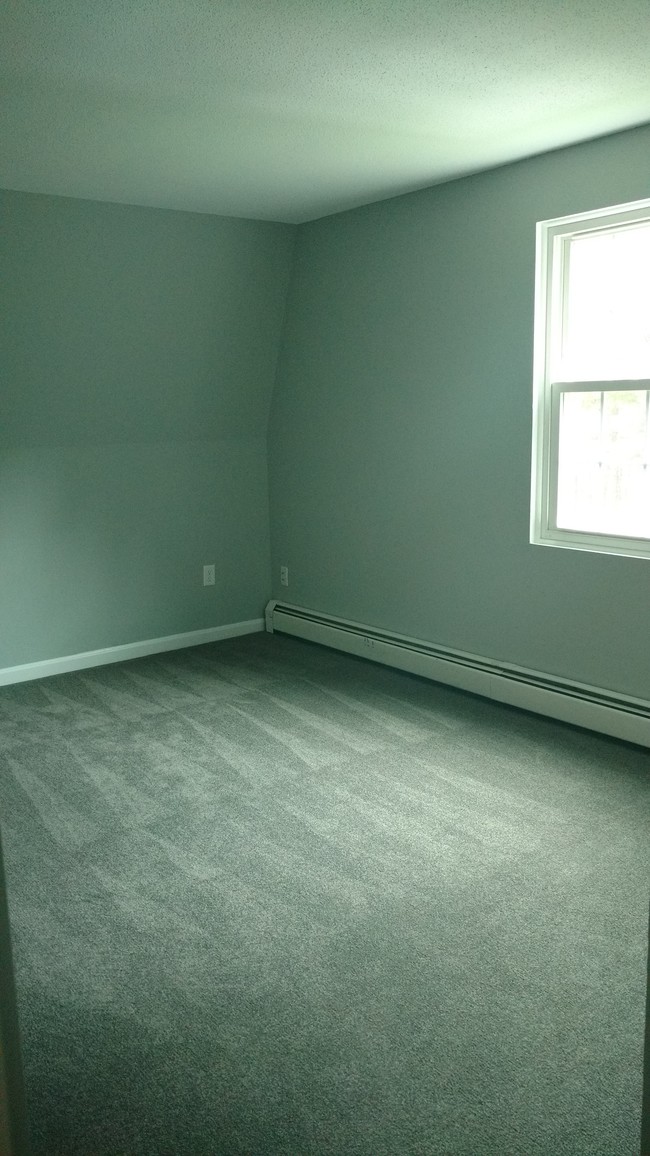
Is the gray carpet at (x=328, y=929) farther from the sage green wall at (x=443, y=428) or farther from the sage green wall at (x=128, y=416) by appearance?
the sage green wall at (x=128, y=416)

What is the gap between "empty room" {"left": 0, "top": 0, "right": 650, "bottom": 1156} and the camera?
2006mm

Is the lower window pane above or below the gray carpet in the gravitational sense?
above

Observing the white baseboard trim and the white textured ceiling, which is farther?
the white baseboard trim

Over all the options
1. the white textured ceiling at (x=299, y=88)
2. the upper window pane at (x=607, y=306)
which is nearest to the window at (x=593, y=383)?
the upper window pane at (x=607, y=306)

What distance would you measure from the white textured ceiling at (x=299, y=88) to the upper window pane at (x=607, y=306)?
42 cm

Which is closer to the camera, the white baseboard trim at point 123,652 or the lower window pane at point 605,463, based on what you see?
the lower window pane at point 605,463

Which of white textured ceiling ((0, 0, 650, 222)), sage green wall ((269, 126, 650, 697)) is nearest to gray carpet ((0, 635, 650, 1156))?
sage green wall ((269, 126, 650, 697))

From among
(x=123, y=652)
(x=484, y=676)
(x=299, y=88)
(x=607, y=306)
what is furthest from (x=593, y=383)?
(x=123, y=652)

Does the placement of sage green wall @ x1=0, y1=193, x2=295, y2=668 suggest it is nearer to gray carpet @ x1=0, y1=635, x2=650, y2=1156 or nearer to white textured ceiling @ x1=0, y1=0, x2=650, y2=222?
white textured ceiling @ x1=0, y1=0, x2=650, y2=222

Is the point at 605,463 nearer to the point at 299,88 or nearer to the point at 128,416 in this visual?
the point at 299,88

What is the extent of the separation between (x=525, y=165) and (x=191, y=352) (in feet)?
6.41

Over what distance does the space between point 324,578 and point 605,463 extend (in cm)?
189

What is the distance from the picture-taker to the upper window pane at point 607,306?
3.44 metres

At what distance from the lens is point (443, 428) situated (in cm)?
422
